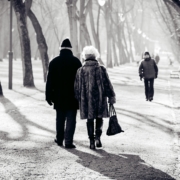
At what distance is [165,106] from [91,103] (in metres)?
7.29

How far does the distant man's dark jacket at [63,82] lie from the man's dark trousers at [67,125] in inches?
4.2

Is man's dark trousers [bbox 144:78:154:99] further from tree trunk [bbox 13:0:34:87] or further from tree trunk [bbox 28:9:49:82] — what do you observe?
tree trunk [bbox 28:9:49:82]

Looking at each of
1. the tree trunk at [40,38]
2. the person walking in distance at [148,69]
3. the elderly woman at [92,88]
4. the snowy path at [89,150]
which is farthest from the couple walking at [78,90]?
the tree trunk at [40,38]

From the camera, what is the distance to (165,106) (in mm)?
14250

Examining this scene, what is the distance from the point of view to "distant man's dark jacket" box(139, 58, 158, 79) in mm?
15617

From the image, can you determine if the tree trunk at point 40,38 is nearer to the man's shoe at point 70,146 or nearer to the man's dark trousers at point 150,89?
the man's dark trousers at point 150,89

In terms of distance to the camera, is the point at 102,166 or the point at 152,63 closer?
the point at 102,166

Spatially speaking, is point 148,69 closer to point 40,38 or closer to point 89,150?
point 40,38

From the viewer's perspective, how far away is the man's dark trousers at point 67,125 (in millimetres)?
7527

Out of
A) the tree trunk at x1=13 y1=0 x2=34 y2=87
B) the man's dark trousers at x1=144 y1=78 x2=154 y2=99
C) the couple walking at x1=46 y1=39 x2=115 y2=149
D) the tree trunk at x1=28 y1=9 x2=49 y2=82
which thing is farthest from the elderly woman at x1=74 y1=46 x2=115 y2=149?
the tree trunk at x1=28 y1=9 x2=49 y2=82

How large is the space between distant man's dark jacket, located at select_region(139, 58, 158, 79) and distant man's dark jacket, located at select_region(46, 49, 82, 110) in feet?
27.1

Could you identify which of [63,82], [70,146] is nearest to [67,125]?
[70,146]

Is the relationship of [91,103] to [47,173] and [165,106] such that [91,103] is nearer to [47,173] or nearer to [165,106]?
[47,173]

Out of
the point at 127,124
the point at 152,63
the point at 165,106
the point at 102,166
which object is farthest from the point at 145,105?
the point at 102,166
